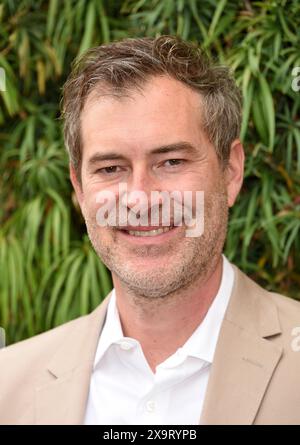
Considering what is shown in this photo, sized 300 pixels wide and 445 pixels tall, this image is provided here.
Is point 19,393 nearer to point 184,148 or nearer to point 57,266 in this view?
point 184,148

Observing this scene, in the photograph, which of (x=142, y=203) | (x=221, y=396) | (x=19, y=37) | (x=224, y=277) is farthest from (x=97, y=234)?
(x=19, y=37)

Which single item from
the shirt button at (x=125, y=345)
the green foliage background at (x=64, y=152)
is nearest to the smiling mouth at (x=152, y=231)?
the shirt button at (x=125, y=345)

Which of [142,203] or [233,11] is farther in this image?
[233,11]

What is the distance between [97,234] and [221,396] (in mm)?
381

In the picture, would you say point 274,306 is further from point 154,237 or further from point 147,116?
point 147,116

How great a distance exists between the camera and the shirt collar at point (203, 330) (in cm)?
141

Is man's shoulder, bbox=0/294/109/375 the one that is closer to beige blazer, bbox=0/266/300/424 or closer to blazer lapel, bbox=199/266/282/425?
beige blazer, bbox=0/266/300/424

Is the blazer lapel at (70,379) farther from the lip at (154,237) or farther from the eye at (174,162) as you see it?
the eye at (174,162)

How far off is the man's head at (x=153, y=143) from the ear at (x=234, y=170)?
0.03 m

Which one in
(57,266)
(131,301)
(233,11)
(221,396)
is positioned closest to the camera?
(221,396)

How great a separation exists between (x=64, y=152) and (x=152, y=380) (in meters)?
1.00

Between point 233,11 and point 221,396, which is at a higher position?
point 233,11

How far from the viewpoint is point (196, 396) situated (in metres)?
1.38

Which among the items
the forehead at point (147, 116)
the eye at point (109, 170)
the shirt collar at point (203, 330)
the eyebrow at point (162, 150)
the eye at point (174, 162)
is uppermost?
the forehead at point (147, 116)
